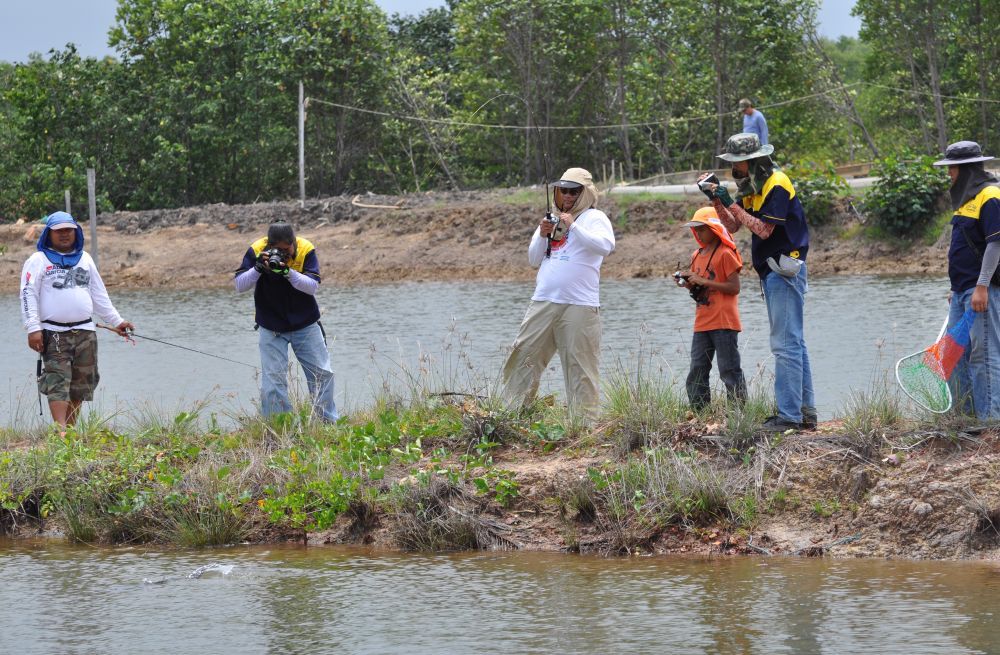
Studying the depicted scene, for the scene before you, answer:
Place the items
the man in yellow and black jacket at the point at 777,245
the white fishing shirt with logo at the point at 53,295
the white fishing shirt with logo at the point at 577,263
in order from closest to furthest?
the man in yellow and black jacket at the point at 777,245, the white fishing shirt with logo at the point at 577,263, the white fishing shirt with logo at the point at 53,295

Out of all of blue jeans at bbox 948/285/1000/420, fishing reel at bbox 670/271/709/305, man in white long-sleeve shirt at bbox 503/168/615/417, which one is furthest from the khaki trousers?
blue jeans at bbox 948/285/1000/420

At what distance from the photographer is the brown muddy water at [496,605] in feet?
19.4

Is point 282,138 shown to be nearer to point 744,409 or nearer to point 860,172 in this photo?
point 860,172

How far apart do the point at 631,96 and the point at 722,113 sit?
3753 mm

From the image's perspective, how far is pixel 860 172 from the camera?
34625 mm

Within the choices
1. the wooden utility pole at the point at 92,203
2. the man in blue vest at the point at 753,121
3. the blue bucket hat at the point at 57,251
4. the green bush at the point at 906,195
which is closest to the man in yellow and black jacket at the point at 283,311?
the blue bucket hat at the point at 57,251

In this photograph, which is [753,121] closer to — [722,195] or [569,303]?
[569,303]

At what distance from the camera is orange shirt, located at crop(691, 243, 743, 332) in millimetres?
8719

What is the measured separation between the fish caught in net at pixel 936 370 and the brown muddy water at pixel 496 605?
49.1 inches

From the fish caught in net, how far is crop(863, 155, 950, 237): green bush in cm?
1933

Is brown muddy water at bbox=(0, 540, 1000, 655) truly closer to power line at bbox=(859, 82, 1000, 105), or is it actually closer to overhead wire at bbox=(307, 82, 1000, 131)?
overhead wire at bbox=(307, 82, 1000, 131)

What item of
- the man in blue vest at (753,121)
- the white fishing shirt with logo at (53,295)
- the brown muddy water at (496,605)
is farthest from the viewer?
the man in blue vest at (753,121)

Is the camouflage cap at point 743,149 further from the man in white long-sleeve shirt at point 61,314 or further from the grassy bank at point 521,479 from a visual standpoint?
the man in white long-sleeve shirt at point 61,314

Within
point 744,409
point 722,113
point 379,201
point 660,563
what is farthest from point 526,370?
point 722,113
